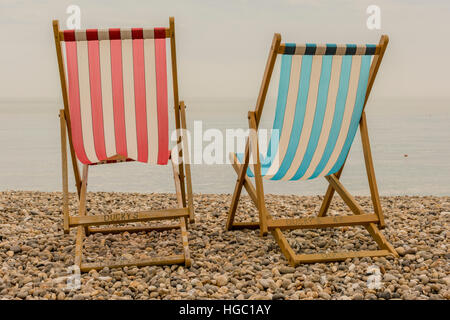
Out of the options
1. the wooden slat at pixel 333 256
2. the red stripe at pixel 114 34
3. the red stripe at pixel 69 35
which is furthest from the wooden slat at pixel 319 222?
the red stripe at pixel 69 35

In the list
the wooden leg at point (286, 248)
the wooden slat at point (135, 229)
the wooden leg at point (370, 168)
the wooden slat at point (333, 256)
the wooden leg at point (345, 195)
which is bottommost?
the wooden slat at point (135, 229)

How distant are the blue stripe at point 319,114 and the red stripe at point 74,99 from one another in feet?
4.57

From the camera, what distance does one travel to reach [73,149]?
3309 mm

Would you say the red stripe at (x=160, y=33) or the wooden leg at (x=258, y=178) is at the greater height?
the red stripe at (x=160, y=33)

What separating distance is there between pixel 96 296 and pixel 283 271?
1051 mm

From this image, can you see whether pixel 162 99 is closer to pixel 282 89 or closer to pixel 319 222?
pixel 282 89

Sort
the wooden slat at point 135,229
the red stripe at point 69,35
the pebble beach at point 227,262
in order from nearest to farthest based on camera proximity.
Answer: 1. the pebble beach at point 227,262
2. the red stripe at point 69,35
3. the wooden slat at point 135,229

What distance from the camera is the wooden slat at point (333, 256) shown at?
3.10 metres

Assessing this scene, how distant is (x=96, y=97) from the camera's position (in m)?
3.15

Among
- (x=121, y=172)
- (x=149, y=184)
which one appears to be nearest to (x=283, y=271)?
(x=149, y=184)

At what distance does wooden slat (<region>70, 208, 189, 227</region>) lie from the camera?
3115 millimetres

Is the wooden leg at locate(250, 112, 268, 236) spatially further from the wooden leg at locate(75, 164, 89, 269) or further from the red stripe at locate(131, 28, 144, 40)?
the wooden leg at locate(75, 164, 89, 269)

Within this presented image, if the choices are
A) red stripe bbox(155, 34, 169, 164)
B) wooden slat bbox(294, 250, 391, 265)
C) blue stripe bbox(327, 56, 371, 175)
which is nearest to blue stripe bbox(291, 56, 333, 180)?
blue stripe bbox(327, 56, 371, 175)

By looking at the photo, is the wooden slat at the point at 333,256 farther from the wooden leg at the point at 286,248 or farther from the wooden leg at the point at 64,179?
the wooden leg at the point at 64,179
